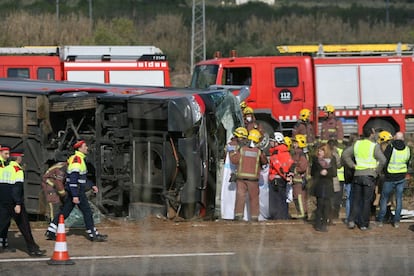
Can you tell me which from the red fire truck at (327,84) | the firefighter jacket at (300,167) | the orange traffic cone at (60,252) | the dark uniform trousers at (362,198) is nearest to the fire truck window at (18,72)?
the red fire truck at (327,84)

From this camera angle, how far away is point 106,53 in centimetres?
2720

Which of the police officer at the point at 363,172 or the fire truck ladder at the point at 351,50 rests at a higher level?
the fire truck ladder at the point at 351,50

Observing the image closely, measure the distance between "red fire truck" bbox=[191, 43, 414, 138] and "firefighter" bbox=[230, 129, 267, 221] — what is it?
29.7 feet

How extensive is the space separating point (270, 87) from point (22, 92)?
35.0 feet

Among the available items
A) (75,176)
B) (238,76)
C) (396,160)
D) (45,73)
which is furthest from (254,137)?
(45,73)

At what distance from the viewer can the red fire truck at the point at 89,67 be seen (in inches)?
998

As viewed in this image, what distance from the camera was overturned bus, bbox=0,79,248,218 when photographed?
14.8 m

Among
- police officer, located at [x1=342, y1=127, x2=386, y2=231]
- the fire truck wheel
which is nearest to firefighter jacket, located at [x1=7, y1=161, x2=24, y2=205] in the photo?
police officer, located at [x1=342, y1=127, x2=386, y2=231]

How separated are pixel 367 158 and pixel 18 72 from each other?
13540mm

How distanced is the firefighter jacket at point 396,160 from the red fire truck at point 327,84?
9.60 metres

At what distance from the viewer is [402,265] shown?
12.3m

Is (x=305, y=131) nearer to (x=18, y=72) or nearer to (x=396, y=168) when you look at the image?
(x=396, y=168)

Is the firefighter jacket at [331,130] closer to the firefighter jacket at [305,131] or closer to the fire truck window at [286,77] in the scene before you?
the firefighter jacket at [305,131]

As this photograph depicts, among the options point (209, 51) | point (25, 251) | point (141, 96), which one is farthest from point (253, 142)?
point (209, 51)
